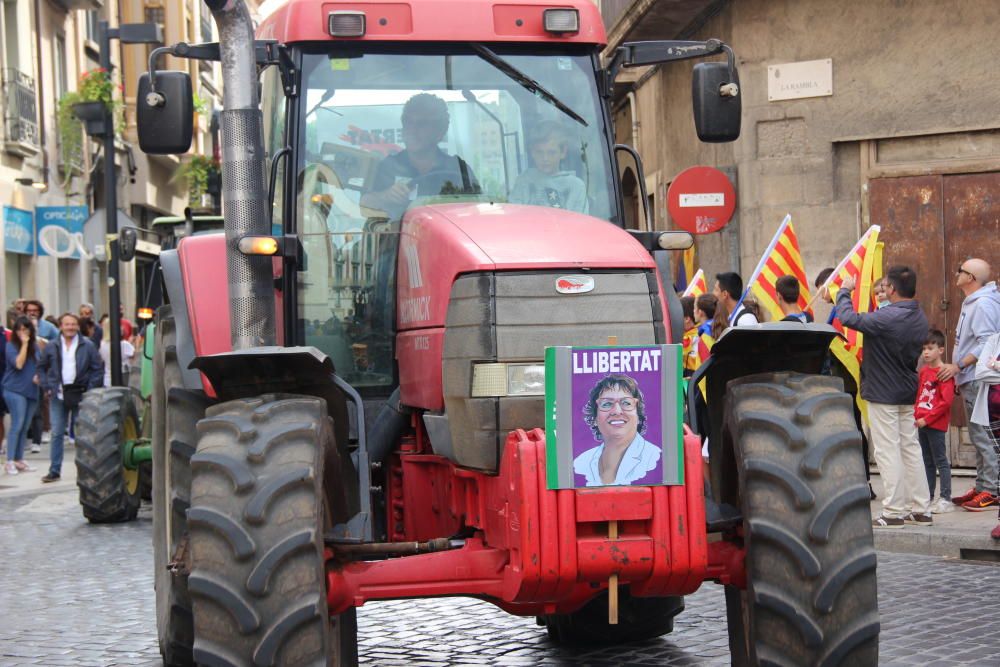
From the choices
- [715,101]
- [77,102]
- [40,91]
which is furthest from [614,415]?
[40,91]

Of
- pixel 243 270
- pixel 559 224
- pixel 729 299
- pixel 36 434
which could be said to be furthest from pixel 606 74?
pixel 36 434

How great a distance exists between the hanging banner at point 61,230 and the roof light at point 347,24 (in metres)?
17.9

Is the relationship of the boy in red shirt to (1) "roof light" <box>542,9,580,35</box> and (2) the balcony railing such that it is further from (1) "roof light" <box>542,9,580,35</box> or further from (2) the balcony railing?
(2) the balcony railing

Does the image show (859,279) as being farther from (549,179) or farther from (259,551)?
(259,551)

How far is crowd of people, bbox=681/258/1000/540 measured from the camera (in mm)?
11312

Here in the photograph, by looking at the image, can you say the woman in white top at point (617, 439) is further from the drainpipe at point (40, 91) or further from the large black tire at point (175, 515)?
the drainpipe at point (40, 91)

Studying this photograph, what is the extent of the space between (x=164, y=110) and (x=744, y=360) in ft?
7.92

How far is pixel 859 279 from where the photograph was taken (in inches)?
503

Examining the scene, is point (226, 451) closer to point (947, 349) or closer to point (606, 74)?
point (606, 74)

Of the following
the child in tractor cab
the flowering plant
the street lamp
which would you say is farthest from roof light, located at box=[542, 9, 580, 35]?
the flowering plant

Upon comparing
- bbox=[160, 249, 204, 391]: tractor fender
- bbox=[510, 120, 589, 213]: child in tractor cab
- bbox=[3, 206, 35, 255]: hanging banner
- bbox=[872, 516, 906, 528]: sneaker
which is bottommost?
bbox=[872, 516, 906, 528]: sneaker

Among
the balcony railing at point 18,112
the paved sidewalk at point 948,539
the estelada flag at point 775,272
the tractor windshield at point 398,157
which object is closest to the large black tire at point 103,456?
the estelada flag at point 775,272

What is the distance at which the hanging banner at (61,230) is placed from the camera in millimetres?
23953

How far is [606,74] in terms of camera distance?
6.86 metres
